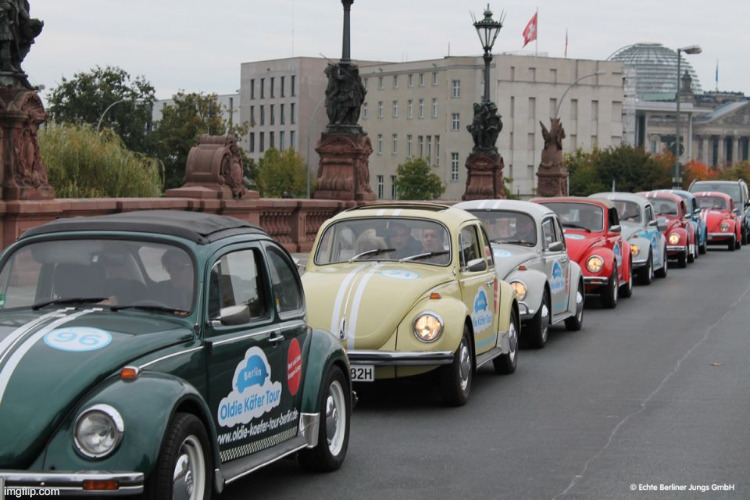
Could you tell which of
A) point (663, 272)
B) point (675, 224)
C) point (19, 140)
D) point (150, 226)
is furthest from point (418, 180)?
point (150, 226)

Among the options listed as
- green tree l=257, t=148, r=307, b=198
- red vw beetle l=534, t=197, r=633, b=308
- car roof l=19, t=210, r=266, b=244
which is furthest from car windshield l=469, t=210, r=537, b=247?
green tree l=257, t=148, r=307, b=198

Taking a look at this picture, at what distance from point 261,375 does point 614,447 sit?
3.03 metres

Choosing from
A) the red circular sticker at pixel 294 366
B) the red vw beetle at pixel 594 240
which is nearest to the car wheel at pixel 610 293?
the red vw beetle at pixel 594 240

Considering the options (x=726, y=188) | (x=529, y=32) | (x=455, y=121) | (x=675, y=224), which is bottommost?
(x=675, y=224)

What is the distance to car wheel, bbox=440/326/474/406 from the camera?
10906 mm

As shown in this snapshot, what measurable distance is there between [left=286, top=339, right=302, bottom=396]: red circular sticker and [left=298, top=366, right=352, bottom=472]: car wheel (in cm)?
22

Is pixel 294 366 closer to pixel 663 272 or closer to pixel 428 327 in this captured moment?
pixel 428 327

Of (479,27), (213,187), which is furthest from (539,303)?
(479,27)

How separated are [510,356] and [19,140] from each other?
9187 millimetres

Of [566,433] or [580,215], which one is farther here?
[580,215]

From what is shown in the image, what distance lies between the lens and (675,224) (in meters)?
31.8

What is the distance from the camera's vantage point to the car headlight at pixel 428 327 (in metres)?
10.7

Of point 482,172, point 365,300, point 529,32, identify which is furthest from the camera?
point 529,32

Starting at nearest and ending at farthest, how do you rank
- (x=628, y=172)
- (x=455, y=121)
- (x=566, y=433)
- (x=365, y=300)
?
(x=566, y=433) → (x=365, y=300) → (x=628, y=172) → (x=455, y=121)
